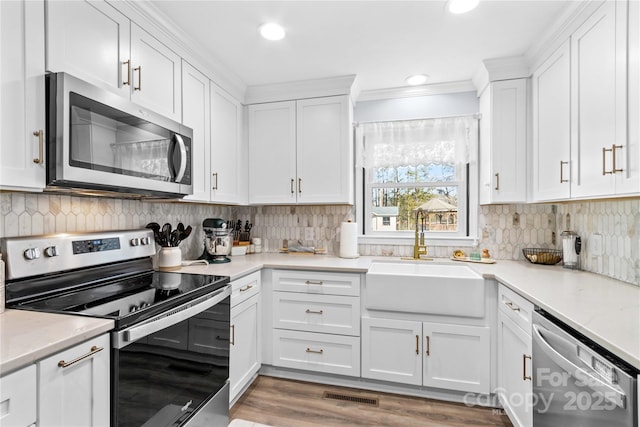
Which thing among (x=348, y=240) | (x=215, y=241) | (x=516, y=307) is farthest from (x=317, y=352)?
(x=516, y=307)

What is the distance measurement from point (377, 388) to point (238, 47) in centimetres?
256

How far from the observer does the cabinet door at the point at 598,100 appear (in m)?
1.37

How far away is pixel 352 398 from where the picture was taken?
7.07 feet

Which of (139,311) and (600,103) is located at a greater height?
(600,103)

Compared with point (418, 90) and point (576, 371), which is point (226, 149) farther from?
point (576, 371)

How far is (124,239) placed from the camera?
1.83 meters

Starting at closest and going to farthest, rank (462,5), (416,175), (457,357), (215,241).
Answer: (462,5), (457,357), (215,241), (416,175)

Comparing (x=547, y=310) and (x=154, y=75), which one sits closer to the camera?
(x=547, y=310)

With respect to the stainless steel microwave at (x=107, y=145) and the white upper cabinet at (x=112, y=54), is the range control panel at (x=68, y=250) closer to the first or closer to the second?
the stainless steel microwave at (x=107, y=145)

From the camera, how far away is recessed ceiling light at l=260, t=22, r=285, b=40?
1889 millimetres

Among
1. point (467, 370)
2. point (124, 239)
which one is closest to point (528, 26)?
point (467, 370)

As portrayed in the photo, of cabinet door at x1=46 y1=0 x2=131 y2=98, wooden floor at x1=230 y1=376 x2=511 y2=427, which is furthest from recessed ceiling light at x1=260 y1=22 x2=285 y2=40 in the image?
wooden floor at x1=230 y1=376 x2=511 y2=427

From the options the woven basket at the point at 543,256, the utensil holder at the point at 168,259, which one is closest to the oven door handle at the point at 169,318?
the utensil holder at the point at 168,259

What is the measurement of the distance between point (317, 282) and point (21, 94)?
72.5 inches
